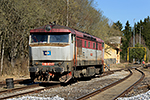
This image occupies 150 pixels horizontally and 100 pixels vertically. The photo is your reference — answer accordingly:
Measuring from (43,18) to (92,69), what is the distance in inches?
347

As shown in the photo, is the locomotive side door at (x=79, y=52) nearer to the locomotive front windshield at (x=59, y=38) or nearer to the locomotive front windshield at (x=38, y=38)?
the locomotive front windshield at (x=59, y=38)

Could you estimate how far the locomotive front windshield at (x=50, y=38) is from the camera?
13.1 meters

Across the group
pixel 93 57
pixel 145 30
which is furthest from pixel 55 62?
pixel 145 30

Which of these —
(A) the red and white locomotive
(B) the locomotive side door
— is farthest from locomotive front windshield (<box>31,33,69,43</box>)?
(B) the locomotive side door

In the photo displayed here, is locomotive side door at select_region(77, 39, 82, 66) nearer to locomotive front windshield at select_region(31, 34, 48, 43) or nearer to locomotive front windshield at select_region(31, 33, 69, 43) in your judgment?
locomotive front windshield at select_region(31, 33, 69, 43)

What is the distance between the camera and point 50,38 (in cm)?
1322

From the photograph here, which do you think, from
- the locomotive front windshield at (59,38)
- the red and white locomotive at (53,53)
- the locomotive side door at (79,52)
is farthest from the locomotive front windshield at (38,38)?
the locomotive side door at (79,52)

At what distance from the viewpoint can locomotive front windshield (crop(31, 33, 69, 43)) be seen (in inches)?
517

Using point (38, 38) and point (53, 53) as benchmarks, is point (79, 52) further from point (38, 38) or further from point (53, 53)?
point (38, 38)

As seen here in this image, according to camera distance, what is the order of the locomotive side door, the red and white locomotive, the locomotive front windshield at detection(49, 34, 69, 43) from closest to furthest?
1. the red and white locomotive
2. the locomotive front windshield at detection(49, 34, 69, 43)
3. the locomotive side door

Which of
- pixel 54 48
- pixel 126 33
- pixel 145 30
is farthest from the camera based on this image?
pixel 145 30

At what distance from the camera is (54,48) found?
12992 mm

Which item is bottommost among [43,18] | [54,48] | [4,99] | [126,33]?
[4,99]

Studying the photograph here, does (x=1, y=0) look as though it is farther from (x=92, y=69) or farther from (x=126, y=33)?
(x=126, y=33)
